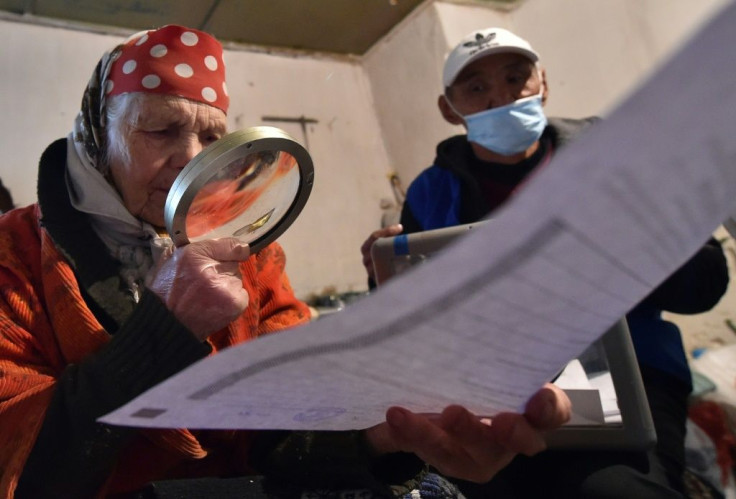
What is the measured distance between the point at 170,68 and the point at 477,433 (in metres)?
0.68

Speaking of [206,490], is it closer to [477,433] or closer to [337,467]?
[337,467]

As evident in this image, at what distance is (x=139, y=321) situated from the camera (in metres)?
0.55

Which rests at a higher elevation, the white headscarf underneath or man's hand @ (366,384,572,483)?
the white headscarf underneath

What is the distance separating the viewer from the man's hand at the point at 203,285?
561 millimetres

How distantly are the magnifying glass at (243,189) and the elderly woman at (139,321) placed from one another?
0.06 meters

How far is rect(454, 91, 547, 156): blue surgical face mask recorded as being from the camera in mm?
1340

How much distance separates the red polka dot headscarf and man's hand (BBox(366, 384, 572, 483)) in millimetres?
604

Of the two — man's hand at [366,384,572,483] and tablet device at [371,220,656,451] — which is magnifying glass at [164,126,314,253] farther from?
man's hand at [366,384,572,483]

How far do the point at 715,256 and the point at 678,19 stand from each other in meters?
1.10

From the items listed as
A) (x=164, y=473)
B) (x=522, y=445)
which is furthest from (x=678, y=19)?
(x=164, y=473)

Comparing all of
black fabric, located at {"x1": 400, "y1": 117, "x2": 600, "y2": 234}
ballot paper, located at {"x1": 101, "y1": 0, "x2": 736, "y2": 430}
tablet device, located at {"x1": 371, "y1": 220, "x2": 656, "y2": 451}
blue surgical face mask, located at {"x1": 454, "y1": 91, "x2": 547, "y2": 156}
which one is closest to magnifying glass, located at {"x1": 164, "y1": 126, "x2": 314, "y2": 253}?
tablet device, located at {"x1": 371, "y1": 220, "x2": 656, "y2": 451}

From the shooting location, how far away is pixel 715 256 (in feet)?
3.65

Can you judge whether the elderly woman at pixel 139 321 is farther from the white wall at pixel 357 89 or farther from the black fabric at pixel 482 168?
the white wall at pixel 357 89

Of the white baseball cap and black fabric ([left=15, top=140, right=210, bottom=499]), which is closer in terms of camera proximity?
black fabric ([left=15, top=140, right=210, bottom=499])
